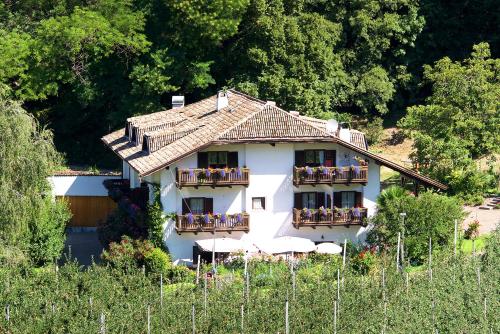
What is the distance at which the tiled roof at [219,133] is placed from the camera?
207ft

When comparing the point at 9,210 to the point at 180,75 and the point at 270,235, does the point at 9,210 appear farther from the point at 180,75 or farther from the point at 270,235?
the point at 180,75

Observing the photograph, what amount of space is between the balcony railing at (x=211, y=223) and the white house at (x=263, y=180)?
0.04 m

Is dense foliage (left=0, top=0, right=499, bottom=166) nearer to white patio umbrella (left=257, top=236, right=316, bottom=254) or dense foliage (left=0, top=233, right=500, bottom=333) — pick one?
white patio umbrella (left=257, top=236, right=316, bottom=254)

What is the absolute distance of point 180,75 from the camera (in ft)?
259

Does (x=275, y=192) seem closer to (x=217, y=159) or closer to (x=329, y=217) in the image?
(x=329, y=217)

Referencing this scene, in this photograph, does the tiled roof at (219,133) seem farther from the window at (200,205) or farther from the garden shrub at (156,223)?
the window at (200,205)

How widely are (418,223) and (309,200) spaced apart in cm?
546

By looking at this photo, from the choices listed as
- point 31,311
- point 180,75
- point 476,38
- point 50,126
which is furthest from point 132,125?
point 476,38

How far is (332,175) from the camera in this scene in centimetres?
6381

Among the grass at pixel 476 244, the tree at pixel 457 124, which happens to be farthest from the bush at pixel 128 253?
the tree at pixel 457 124

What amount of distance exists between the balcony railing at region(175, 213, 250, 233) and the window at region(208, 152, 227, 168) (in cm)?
228

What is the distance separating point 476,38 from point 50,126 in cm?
2582

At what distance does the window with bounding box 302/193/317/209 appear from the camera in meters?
64.8

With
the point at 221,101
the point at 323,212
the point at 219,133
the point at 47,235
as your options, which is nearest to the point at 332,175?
the point at 323,212
